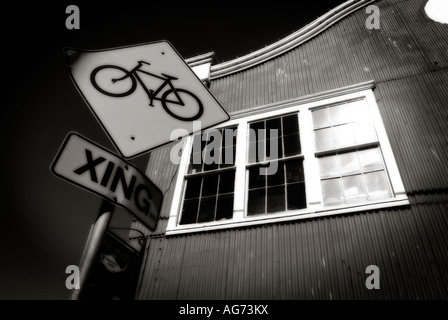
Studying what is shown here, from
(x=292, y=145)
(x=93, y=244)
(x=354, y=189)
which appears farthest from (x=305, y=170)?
(x=93, y=244)

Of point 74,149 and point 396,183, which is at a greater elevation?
point 396,183

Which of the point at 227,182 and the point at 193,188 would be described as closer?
the point at 227,182

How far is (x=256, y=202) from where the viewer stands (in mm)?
5008

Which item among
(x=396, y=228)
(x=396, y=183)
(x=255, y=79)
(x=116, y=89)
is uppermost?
(x=255, y=79)

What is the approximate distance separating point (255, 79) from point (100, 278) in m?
5.00

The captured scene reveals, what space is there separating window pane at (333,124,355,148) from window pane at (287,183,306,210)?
97cm

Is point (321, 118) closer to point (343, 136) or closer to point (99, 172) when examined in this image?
point (343, 136)

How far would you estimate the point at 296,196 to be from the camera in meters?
4.79

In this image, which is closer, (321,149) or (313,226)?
(313,226)

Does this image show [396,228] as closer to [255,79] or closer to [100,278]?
[100,278]

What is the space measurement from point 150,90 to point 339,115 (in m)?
4.46

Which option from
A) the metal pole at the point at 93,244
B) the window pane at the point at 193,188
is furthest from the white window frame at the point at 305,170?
the metal pole at the point at 93,244

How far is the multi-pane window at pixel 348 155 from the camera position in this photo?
4.49 meters

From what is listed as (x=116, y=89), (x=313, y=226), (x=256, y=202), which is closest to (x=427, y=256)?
(x=313, y=226)
